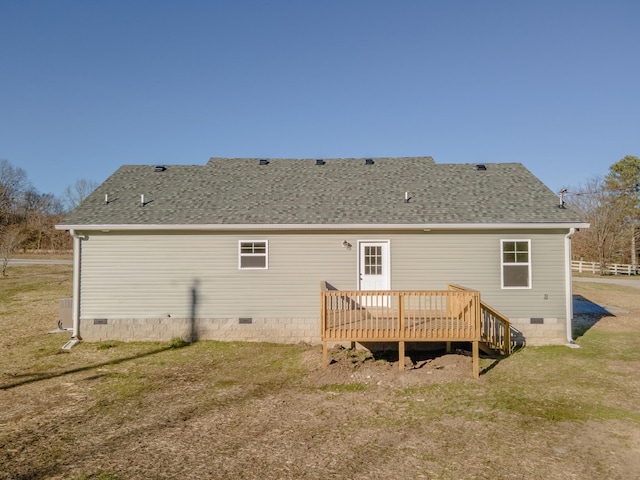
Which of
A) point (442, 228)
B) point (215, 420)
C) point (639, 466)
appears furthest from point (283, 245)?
point (639, 466)

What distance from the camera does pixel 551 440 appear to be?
17.4 ft

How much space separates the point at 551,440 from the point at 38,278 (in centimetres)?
2910

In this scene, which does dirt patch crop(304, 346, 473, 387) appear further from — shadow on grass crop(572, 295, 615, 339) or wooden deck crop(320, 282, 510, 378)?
shadow on grass crop(572, 295, 615, 339)

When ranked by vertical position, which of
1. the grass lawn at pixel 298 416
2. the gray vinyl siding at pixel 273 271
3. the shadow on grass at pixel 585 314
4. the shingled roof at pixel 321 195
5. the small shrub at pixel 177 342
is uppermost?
the shingled roof at pixel 321 195

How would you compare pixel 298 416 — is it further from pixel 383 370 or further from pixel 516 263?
pixel 516 263

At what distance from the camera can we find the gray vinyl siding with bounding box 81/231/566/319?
10.5 m

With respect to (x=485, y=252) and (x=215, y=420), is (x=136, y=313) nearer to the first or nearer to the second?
(x=215, y=420)

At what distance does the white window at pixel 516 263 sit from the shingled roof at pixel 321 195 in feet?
2.34

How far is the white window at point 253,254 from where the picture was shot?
35.3 ft

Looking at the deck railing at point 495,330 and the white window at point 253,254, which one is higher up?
the white window at point 253,254

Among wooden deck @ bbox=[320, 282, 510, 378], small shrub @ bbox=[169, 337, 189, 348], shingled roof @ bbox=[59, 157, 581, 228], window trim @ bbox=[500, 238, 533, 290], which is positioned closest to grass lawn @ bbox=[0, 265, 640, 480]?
small shrub @ bbox=[169, 337, 189, 348]

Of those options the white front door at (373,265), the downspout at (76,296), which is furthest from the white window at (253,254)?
the downspout at (76,296)

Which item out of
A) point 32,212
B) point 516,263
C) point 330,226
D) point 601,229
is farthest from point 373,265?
point 32,212

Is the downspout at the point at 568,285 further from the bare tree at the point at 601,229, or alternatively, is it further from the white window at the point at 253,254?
the bare tree at the point at 601,229
